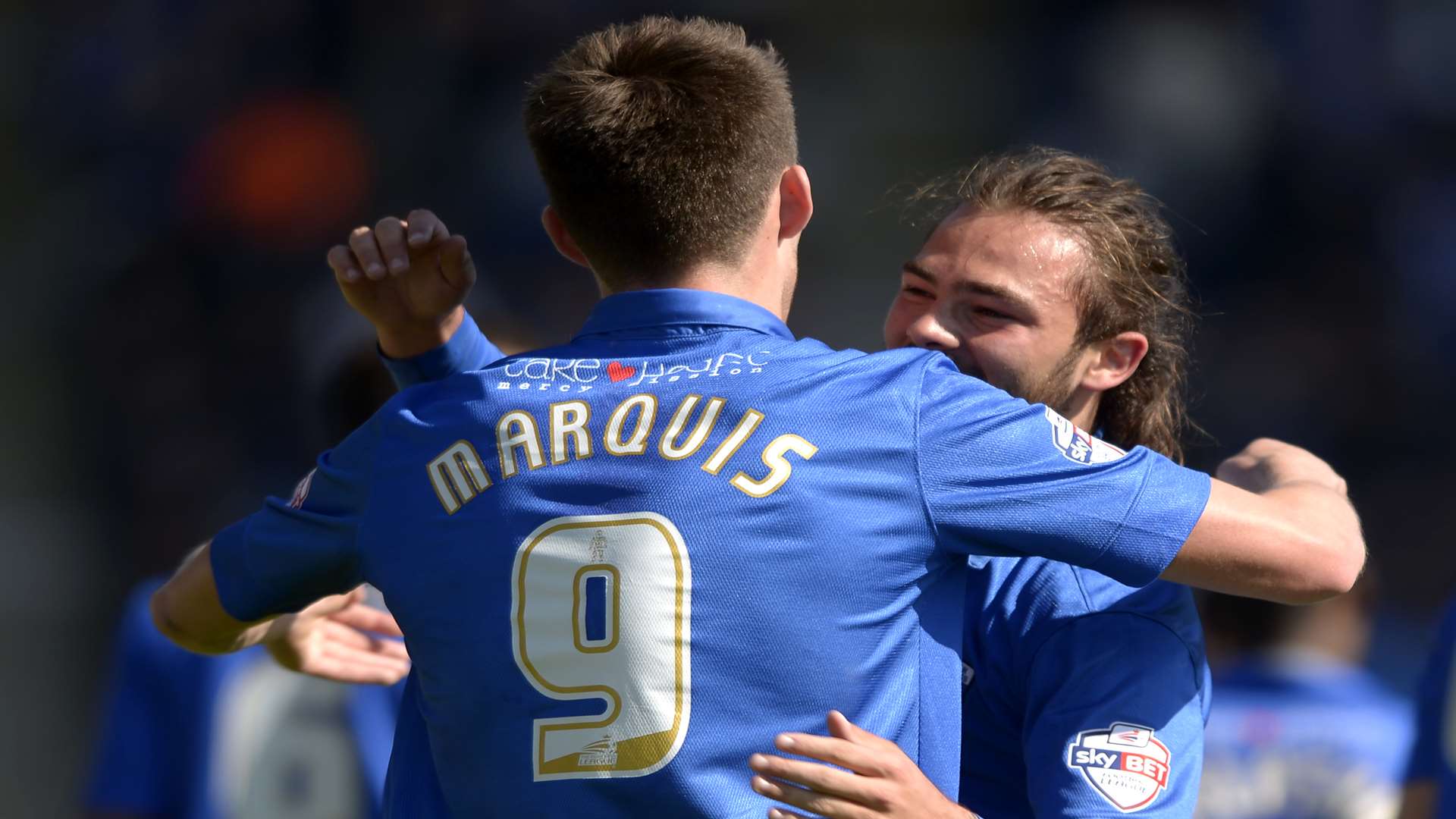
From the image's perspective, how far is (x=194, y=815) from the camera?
428 centimetres

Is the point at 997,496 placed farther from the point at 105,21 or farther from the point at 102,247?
the point at 105,21

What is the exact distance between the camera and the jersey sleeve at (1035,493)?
195 cm

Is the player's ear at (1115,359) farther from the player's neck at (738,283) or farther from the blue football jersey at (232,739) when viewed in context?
the blue football jersey at (232,739)

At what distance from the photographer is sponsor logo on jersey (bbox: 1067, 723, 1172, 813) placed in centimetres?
214

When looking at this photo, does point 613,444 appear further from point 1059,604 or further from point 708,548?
point 1059,604

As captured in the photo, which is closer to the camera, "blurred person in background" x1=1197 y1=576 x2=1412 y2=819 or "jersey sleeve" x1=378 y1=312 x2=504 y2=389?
"jersey sleeve" x1=378 y1=312 x2=504 y2=389

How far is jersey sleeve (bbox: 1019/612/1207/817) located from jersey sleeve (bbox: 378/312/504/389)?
0.99 meters

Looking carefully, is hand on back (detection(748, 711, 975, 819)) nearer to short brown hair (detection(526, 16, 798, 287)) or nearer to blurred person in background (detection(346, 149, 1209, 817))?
blurred person in background (detection(346, 149, 1209, 817))

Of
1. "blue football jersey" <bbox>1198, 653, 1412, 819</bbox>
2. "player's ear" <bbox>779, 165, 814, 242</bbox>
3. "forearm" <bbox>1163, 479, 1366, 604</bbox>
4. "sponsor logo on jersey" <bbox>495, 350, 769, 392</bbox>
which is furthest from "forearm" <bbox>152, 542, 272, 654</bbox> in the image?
"blue football jersey" <bbox>1198, 653, 1412, 819</bbox>

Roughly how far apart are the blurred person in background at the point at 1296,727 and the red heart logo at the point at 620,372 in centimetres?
297

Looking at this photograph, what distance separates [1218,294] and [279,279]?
5.27 meters

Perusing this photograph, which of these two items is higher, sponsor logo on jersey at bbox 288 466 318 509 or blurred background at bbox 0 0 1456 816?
blurred background at bbox 0 0 1456 816

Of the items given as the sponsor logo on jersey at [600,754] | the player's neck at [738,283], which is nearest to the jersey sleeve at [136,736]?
the player's neck at [738,283]

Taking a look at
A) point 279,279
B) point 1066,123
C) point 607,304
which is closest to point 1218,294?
point 1066,123
